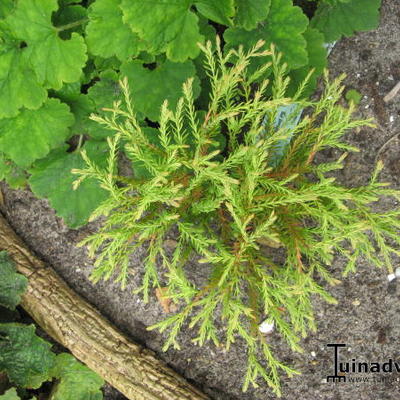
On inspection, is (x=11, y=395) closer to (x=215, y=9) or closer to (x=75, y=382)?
(x=75, y=382)

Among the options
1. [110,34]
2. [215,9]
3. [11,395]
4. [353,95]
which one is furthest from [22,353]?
[353,95]

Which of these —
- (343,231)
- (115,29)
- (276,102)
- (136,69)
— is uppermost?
(115,29)

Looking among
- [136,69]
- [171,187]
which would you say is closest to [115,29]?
[136,69]

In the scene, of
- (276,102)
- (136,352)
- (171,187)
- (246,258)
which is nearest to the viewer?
(276,102)

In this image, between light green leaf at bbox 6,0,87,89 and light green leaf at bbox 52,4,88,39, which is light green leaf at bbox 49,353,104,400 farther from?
light green leaf at bbox 52,4,88,39

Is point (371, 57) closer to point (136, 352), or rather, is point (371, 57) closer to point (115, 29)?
point (115, 29)

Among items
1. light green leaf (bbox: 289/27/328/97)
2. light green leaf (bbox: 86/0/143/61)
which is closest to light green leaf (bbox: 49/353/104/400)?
light green leaf (bbox: 86/0/143/61)

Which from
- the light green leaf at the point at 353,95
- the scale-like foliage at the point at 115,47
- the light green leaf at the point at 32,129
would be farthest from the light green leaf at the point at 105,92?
the light green leaf at the point at 353,95
